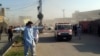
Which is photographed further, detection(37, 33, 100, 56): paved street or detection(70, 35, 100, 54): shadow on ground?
detection(70, 35, 100, 54): shadow on ground

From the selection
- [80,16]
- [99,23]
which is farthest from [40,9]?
[80,16]

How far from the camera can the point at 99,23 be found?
1873 inches

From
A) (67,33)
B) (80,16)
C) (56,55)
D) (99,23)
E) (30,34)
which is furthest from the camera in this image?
(80,16)

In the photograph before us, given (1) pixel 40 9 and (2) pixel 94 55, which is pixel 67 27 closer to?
(2) pixel 94 55

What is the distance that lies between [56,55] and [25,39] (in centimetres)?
553

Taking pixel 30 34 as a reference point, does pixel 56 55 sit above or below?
below

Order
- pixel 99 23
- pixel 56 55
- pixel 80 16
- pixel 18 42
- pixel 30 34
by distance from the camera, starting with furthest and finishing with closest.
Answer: pixel 80 16 → pixel 99 23 → pixel 18 42 → pixel 56 55 → pixel 30 34

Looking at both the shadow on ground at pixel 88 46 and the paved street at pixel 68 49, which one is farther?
the shadow on ground at pixel 88 46

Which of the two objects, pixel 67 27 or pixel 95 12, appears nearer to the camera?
pixel 67 27

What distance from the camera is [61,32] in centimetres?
3375

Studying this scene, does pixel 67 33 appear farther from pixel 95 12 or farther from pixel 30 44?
pixel 95 12

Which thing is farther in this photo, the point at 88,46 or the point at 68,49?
the point at 88,46

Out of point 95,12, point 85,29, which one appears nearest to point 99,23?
point 85,29

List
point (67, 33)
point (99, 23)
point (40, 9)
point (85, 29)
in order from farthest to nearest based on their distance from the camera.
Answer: point (40, 9) < point (85, 29) < point (99, 23) < point (67, 33)
